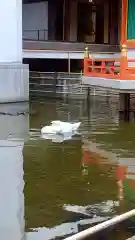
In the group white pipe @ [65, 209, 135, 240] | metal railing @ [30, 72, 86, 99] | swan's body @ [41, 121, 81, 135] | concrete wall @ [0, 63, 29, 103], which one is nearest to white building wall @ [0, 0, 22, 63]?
concrete wall @ [0, 63, 29, 103]

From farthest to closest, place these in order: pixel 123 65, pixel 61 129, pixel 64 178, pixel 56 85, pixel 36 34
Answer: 1. pixel 36 34
2. pixel 56 85
3. pixel 123 65
4. pixel 61 129
5. pixel 64 178

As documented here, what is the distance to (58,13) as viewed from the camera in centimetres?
2888

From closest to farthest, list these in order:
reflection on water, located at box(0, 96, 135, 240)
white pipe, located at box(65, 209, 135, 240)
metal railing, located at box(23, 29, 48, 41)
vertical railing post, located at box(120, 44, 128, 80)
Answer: white pipe, located at box(65, 209, 135, 240) → reflection on water, located at box(0, 96, 135, 240) → vertical railing post, located at box(120, 44, 128, 80) → metal railing, located at box(23, 29, 48, 41)

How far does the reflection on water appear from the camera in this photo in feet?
22.8

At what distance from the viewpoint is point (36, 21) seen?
2845 centimetres

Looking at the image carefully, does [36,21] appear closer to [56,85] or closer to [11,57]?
[56,85]

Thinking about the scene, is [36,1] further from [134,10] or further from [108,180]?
[108,180]

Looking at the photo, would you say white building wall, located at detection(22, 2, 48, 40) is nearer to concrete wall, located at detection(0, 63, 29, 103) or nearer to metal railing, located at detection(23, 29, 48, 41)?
metal railing, located at detection(23, 29, 48, 41)

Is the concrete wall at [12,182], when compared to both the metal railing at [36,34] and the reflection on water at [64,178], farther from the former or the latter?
the metal railing at [36,34]

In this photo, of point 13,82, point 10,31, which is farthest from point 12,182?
point 10,31

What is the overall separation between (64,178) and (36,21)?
795 inches

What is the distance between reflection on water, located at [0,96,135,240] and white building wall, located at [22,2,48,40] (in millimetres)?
13329

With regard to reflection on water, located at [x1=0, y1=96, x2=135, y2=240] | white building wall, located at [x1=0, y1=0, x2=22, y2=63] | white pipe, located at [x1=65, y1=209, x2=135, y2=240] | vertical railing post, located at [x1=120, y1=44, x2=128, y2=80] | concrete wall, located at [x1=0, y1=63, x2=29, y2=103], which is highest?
white building wall, located at [x1=0, y1=0, x2=22, y2=63]

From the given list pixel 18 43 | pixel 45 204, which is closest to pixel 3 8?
pixel 18 43
